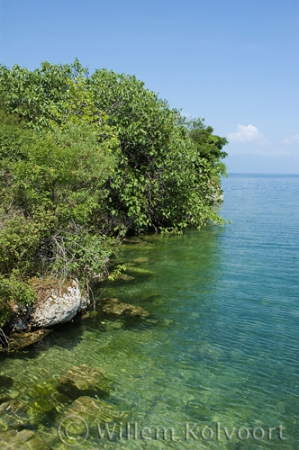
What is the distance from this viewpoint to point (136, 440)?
7199mm

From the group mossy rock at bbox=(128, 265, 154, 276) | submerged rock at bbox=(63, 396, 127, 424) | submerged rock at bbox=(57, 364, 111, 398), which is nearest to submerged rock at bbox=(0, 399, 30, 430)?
submerged rock at bbox=(63, 396, 127, 424)

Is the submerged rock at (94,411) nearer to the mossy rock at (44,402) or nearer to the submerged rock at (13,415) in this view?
the mossy rock at (44,402)

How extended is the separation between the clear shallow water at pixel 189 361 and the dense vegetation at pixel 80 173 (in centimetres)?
206

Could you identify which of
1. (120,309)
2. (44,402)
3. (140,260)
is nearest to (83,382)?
(44,402)

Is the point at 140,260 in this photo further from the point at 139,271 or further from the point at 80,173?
the point at 80,173

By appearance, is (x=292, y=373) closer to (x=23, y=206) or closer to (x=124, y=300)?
(x=124, y=300)

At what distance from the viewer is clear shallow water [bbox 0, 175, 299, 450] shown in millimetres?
7625

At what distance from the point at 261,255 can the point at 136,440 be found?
1625cm

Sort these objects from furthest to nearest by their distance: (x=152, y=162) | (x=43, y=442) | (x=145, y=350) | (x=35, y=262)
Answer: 1. (x=152, y=162)
2. (x=35, y=262)
3. (x=145, y=350)
4. (x=43, y=442)

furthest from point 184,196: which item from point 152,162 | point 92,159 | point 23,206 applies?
point 23,206

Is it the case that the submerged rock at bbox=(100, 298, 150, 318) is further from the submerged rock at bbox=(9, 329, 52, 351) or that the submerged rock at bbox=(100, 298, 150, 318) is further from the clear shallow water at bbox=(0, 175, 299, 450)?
the submerged rock at bbox=(9, 329, 52, 351)

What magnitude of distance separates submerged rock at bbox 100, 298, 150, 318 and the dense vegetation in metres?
1.18

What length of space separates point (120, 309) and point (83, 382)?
459 centimetres

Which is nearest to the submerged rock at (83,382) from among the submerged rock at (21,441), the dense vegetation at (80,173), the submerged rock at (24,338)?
the submerged rock at (21,441)
